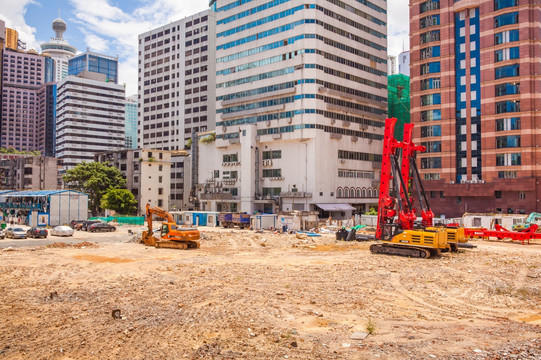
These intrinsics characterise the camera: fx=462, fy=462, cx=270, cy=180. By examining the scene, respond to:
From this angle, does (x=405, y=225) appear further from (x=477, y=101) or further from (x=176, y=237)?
(x=477, y=101)

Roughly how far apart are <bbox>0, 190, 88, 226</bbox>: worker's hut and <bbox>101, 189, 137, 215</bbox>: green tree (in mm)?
10051

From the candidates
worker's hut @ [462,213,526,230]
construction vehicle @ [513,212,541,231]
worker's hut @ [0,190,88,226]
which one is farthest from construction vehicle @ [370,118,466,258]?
worker's hut @ [0,190,88,226]

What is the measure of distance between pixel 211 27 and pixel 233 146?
188 feet

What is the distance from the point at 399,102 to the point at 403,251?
78.9 meters

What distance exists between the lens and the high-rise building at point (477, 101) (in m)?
68.0

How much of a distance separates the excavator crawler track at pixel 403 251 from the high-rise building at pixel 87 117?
16247 centimetres

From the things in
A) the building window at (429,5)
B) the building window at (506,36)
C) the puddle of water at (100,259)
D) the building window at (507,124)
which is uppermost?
the building window at (429,5)

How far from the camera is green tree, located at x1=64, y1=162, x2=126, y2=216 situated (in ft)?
309

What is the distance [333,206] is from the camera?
85.5 metres

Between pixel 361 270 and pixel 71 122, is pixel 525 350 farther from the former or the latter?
pixel 71 122

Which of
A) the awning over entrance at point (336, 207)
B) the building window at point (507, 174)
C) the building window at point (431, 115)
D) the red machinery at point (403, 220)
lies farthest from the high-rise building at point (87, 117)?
the red machinery at point (403, 220)

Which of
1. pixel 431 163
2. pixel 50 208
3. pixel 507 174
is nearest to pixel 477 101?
pixel 431 163

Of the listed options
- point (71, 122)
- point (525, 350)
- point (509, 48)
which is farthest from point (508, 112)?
point (71, 122)

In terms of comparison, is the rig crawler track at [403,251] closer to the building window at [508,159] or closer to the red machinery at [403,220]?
the red machinery at [403,220]
